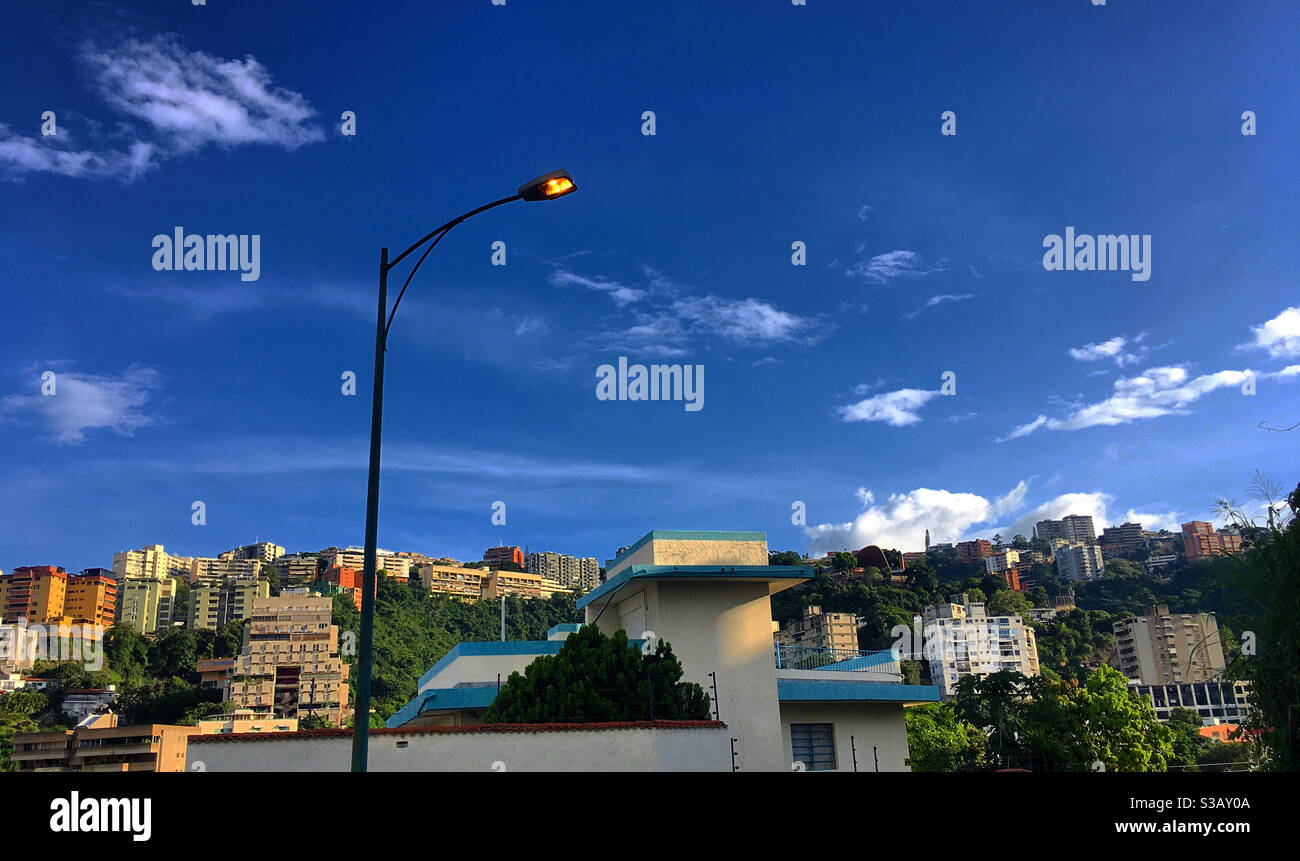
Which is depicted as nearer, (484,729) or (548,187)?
(548,187)

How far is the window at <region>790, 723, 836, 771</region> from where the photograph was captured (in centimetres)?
2730

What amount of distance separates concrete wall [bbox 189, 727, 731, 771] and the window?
33.1 ft

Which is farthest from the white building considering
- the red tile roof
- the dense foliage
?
the dense foliage

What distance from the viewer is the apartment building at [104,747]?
116812mm

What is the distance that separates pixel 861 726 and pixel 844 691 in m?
1.56

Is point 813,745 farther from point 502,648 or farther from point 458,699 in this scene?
point 502,648

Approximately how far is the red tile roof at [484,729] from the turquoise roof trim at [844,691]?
9190 mm

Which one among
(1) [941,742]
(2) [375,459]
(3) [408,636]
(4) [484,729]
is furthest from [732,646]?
(3) [408,636]

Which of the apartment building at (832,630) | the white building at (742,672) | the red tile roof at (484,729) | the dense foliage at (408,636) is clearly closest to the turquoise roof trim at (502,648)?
the white building at (742,672)

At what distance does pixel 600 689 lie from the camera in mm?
21469

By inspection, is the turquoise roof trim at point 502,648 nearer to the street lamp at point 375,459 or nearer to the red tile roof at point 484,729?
the red tile roof at point 484,729

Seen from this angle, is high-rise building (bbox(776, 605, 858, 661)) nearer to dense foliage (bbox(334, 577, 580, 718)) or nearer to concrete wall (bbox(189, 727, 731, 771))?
dense foliage (bbox(334, 577, 580, 718))
